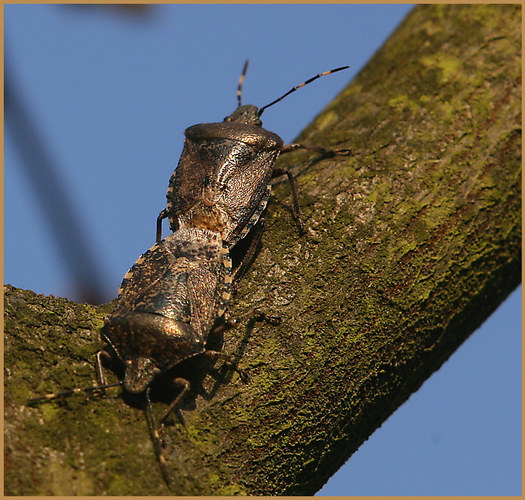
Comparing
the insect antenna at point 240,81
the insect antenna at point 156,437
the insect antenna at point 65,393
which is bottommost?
the insect antenna at point 156,437

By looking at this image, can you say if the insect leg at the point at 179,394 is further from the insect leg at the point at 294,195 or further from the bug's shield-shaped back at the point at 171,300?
the insect leg at the point at 294,195

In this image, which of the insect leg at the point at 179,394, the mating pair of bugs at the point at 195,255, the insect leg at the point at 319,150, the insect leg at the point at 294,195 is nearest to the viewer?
the insect leg at the point at 179,394

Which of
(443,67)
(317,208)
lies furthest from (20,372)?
(443,67)

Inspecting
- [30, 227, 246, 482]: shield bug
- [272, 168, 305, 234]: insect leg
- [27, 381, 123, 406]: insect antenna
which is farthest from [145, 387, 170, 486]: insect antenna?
[272, 168, 305, 234]: insect leg

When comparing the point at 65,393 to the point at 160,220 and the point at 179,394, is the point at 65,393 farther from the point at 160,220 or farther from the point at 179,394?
the point at 160,220

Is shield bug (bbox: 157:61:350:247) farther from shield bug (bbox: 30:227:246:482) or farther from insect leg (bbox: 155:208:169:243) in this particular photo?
shield bug (bbox: 30:227:246:482)

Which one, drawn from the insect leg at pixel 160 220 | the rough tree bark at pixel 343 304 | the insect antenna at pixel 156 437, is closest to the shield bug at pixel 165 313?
the insect antenna at pixel 156 437

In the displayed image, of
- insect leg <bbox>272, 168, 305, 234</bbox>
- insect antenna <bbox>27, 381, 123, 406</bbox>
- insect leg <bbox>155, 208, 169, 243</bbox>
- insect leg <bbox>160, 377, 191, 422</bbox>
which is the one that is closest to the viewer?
insect antenna <bbox>27, 381, 123, 406</bbox>
